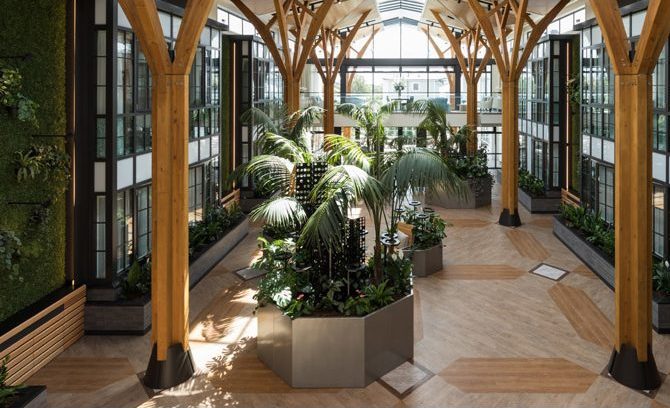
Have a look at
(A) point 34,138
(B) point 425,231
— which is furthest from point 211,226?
(A) point 34,138

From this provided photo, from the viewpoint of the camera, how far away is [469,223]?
1752 cm

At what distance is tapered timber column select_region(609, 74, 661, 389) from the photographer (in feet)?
23.1

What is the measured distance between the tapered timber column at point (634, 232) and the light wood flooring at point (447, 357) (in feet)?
1.16

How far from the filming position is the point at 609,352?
834 centimetres

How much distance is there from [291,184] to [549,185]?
12265 mm

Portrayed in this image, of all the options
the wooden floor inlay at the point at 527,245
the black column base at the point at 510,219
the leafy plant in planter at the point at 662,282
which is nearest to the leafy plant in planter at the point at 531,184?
the black column base at the point at 510,219

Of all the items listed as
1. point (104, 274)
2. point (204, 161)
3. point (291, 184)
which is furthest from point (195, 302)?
point (204, 161)

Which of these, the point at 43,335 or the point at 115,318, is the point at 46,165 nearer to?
the point at 43,335

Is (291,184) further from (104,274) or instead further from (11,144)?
(11,144)

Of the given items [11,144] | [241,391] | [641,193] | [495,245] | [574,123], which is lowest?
[241,391]

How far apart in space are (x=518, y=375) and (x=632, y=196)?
2.53 m

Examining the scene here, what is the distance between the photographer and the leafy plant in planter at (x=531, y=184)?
1927 cm

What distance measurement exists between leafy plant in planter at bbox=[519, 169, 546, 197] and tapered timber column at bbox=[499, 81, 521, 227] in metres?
2.70

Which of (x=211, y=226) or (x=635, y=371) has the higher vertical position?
(x=211, y=226)
